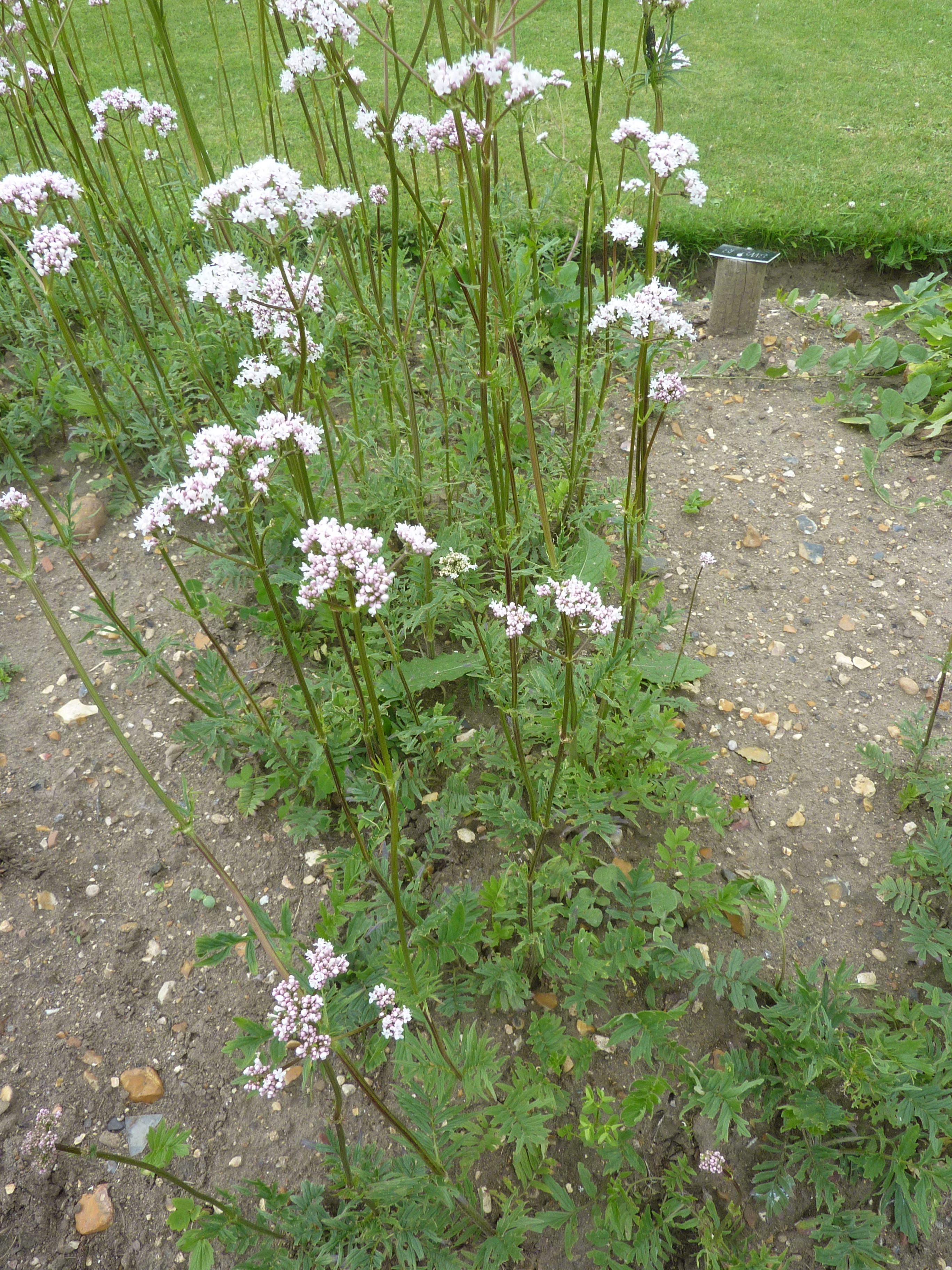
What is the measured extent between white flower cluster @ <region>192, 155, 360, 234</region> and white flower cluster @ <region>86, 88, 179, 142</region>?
1347 mm

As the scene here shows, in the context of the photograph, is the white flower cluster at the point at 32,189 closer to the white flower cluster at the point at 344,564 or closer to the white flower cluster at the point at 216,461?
the white flower cluster at the point at 216,461

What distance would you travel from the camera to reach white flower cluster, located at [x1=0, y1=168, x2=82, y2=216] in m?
2.34

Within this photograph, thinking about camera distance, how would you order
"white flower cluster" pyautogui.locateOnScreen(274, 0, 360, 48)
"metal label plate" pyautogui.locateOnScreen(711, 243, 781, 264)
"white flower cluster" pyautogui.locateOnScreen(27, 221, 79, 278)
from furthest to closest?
"metal label plate" pyautogui.locateOnScreen(711, 243, 781, 264) → "white flower cluster" pyautogui.locateOnScreen(27, 221, 79, 278) → "white flower cluster" pyautogui.locateOnScreen(274, 0, 360, 48)

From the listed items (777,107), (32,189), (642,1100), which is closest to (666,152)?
(32,189)

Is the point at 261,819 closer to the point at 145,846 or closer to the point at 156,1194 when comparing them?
the point at 145,846

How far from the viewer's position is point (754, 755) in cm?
292

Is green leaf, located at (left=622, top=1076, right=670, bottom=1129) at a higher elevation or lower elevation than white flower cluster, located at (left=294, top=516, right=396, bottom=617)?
lower

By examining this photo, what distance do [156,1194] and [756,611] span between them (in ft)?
9.65

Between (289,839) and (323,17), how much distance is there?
251cm

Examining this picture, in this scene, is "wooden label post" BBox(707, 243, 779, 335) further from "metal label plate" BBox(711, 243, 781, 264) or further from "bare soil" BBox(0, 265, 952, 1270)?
"bare soil" BBox(0, 265, 952, 1270)

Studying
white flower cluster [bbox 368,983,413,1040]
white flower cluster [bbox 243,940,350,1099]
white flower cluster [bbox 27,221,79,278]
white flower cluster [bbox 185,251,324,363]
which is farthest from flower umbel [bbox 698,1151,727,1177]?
white flower cluster [bbox 27,221,79,278]

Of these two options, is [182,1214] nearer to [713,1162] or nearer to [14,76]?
[713,1162]

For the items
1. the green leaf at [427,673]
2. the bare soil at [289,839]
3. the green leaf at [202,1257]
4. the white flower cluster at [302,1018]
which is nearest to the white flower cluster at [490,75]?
the green leaf at [427,673]

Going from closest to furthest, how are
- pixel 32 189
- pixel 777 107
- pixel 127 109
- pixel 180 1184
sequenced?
1. pixel 180 1184
2. pixel 32 189
3. pixel 127 109
4. pixel 777 107
